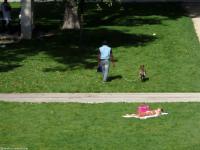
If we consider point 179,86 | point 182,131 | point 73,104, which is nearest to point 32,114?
point 73,104

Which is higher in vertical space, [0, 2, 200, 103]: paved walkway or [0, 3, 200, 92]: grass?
[0, 2, 200, 103]: paved walkway

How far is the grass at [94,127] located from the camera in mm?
14859

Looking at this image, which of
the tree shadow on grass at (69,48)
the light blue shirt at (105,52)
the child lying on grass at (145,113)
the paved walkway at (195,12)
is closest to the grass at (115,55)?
the tree shadow on grass at (69,48)

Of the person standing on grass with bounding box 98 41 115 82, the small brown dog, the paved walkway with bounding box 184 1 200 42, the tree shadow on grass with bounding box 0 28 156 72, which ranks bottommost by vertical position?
the paved walkway with bounding box 184 1 200 42

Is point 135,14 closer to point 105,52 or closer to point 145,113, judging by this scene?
point 105,52

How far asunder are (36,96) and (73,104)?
87.1 inches

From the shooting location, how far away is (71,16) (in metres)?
34.1

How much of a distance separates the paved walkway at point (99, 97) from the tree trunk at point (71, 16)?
12.6m

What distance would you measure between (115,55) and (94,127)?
11863 mm

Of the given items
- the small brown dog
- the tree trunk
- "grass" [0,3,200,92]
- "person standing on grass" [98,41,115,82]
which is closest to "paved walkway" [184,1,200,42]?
"grass" [0,3,200,92]

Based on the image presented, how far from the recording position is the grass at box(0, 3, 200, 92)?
23.1 m

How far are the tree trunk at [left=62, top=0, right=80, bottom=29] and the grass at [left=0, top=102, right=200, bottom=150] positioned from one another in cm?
1454

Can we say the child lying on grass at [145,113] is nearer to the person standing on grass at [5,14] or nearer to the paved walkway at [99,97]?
the paved walkway at [99,97]

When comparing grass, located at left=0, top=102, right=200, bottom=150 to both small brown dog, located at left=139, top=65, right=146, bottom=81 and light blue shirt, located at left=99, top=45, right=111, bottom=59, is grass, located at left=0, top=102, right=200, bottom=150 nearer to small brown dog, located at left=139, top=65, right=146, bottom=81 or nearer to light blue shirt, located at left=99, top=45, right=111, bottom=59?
light blue shirt, located at left=99, top=45, right=111, bottom=59
